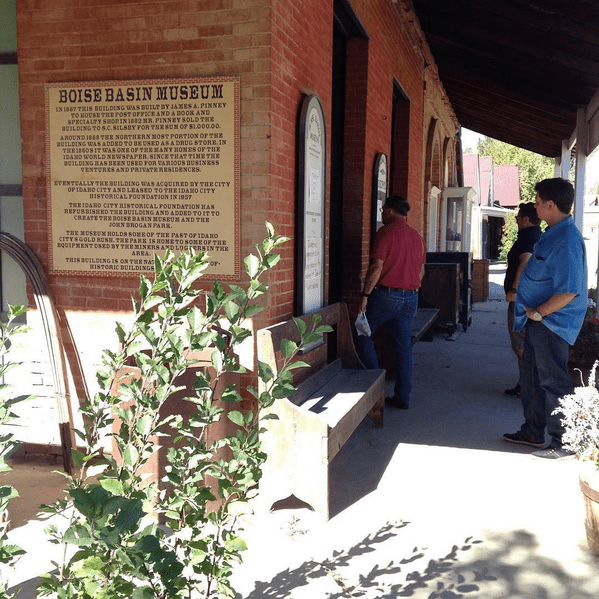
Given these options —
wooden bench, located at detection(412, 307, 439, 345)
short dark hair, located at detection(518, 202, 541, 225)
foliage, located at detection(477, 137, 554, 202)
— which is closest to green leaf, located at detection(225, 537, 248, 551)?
wooden bench, located at detection(412, 307, 439, 345)

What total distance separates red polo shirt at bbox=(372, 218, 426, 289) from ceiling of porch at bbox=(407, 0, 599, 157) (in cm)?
230

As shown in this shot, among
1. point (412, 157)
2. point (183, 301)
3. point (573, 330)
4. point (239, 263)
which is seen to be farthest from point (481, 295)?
point (183, 301)

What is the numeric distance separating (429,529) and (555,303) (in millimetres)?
1850

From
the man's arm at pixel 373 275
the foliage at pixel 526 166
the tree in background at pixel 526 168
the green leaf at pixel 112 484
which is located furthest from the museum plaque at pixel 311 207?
the foliage at pixel 526 166

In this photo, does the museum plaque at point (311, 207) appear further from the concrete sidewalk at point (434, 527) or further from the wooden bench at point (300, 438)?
the concrete sidewalk at point (434, 527)

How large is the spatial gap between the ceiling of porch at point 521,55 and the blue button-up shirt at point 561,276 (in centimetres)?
205

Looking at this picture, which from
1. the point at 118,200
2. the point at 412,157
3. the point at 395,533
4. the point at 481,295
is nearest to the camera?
the point at 395,533

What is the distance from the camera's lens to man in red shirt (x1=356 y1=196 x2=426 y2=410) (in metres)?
5.58

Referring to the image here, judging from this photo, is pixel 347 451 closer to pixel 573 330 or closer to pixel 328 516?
pixel 328 516

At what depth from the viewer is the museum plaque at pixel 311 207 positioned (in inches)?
167

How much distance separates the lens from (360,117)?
658 cm

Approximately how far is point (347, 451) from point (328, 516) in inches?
45.0

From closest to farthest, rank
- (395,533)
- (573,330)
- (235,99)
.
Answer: (395,533)
(235,99)
(573,330)

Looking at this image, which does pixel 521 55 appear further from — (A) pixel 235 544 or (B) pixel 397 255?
(A) pixel 235 544
